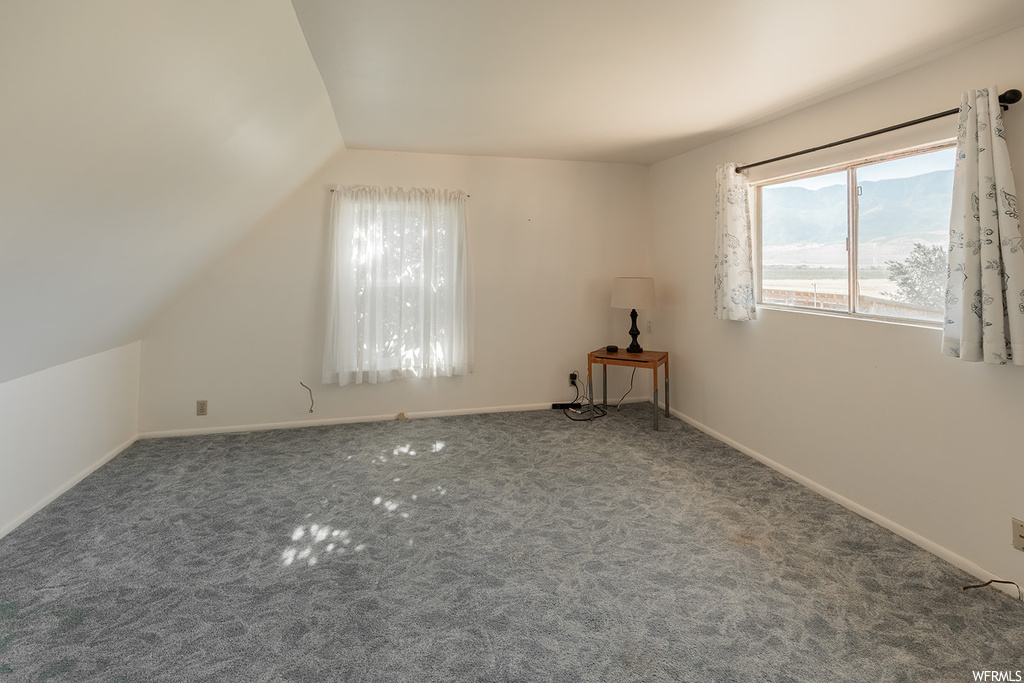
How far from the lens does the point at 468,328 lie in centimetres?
405

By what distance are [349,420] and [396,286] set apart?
1218 millimetres

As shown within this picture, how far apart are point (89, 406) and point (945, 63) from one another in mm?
4944

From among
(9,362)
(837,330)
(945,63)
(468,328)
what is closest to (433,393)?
(468,328)

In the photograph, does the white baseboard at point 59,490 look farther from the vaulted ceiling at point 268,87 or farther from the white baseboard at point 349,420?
the vaulted ceiling at point 268,87

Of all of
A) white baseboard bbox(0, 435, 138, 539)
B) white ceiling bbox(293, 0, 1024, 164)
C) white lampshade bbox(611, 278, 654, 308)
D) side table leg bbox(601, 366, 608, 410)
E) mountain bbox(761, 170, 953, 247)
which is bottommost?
white baseboard bbox(0, 435, 138, 539)

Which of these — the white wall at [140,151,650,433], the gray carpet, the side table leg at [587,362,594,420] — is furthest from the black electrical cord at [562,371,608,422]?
the gray carpet

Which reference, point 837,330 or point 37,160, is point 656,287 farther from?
point 37,160

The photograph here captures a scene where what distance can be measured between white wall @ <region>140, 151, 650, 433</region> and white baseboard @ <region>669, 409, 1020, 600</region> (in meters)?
1.53

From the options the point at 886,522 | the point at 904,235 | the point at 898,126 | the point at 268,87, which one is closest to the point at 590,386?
the point at 886,522

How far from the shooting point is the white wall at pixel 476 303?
12.0ft

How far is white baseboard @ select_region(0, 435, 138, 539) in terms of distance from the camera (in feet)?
7.40

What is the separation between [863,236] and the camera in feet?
8.24

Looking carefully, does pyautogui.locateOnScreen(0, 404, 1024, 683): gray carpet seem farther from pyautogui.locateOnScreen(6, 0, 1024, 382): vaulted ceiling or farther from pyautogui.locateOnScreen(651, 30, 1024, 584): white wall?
pyautogui.locateOnScreen(6, 0, 1024, 382): vaulted ceiling

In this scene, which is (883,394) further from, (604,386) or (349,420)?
(349,420)
